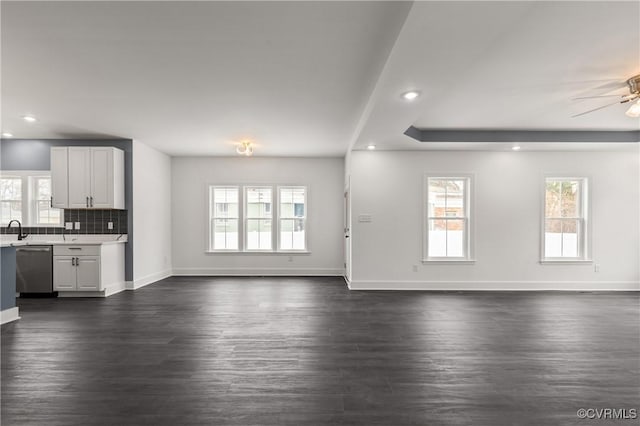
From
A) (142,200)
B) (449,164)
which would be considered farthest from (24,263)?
(449,164)

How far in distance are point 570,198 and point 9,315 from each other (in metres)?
8.78

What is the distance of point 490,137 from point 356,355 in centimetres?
427

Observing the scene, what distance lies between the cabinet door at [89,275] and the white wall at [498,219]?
4.24 meters

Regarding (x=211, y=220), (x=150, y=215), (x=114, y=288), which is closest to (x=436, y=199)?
(x=211, y=220)

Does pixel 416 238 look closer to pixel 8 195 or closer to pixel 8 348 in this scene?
pixel 8 348

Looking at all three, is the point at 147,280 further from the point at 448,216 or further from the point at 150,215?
the point at 448,216

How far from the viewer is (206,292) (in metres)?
5.73

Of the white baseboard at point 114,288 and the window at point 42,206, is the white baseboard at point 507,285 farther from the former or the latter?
the window at point 42,206

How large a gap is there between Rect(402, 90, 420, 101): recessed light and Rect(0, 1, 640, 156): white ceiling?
0.09 meters

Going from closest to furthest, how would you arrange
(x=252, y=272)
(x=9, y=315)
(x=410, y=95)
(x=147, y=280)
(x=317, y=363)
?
(x=317, y=363)
(x=410, y=95)
(x=9, y=315)
(x=147, y=280)
(x=252, y=272)

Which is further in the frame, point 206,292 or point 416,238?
point 416,238

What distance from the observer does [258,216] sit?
754 centimetres

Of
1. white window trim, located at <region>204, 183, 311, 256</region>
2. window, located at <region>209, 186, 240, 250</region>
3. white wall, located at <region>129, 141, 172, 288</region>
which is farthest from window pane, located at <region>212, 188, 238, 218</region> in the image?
white wall, located at <region>129, 141, 172, 288</region>

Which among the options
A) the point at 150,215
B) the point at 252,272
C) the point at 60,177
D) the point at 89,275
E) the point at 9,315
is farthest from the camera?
the point at 252,272
